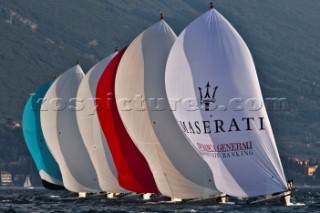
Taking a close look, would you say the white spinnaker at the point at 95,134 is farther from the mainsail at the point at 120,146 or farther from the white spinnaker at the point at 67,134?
the mainsail at the point at 120,146

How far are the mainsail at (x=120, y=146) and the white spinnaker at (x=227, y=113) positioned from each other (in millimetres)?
8997

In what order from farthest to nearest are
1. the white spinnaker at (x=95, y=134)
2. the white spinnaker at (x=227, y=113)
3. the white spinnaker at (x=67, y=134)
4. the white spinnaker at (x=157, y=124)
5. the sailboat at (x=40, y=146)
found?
the sailboat at (x=40, y=146), the white spinnaker at (x=67, y=134), the white spinnaker at (x=95, y=134), the white spinnaker at (x=157, y=124), the white spinnaker at (x=227, y=113)

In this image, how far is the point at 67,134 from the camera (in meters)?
81.2

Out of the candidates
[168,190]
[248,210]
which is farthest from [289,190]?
[168,190]

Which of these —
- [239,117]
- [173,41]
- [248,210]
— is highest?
[173,41]

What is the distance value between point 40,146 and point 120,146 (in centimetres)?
2741

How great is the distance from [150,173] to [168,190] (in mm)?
3526

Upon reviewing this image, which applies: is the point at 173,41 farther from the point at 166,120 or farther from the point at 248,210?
the point at 248,210

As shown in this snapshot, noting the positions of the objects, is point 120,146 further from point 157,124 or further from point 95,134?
point 95,134

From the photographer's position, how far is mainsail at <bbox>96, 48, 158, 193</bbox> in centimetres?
6556

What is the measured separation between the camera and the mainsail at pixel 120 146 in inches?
2581

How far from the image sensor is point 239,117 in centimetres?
5625

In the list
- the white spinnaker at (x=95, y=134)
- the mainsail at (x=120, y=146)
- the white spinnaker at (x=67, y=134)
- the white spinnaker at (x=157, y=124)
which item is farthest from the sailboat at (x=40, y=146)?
the white spinnaker at (x=157, y=124)

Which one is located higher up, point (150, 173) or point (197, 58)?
point (197, 58)
